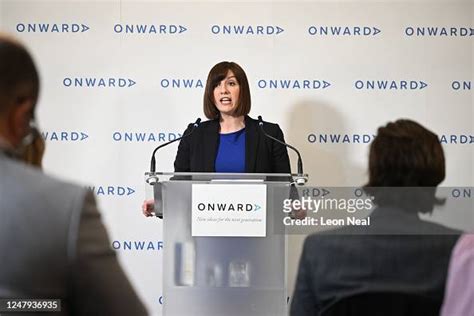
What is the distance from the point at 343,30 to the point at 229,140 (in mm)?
1059

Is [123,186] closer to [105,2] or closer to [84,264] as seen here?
[105,2]

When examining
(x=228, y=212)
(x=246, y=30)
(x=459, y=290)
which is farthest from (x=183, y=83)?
(x=459, y=290)

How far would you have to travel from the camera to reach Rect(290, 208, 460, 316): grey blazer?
7.06 ft

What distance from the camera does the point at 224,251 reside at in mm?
2209

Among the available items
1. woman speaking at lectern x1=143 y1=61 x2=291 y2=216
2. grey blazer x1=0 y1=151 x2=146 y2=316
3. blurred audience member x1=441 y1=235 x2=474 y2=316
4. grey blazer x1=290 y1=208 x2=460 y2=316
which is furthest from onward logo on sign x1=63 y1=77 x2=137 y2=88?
blurred audience member x1=441 y1=235 x2=474 y2=316

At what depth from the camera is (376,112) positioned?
125 inches

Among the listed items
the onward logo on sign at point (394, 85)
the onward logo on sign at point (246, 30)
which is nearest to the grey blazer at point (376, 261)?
the onward logo on sign at point (394, 85)

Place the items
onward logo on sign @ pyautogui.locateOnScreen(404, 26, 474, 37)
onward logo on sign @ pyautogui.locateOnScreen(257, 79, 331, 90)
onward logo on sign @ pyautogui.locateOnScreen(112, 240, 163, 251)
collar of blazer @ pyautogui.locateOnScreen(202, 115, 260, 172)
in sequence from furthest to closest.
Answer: onward logo on sign @ pyautogui.locateOnScreen(257, 79, 331, 90) → onward logo on sign @ pyautogui.locateOnScreen(404, 26, 474, 37) → onward logo on sign @ pyautogui.locateOnScreen(112, 240, 163, 251) → collar of blazer @ pyautogui.locateOnScreen(202, 115, 260, 172)

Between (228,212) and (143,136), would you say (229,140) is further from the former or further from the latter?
(143,136)

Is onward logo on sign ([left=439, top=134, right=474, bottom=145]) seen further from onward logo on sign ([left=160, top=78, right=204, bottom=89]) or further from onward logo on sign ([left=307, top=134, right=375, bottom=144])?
onward logo on sign ([left=160, top=78, right=204, bottom=89])

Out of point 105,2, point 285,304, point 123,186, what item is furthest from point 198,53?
point 285,304

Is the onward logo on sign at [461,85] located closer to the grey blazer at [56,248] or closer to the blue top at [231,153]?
the blue top at [231,153]

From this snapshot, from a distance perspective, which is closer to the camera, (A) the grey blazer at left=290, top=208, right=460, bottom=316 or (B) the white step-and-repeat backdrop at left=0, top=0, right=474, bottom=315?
(A) the grey blazer at left=290, top=208, right=460, bottom=316

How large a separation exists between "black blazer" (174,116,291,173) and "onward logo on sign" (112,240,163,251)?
1.90 feet
